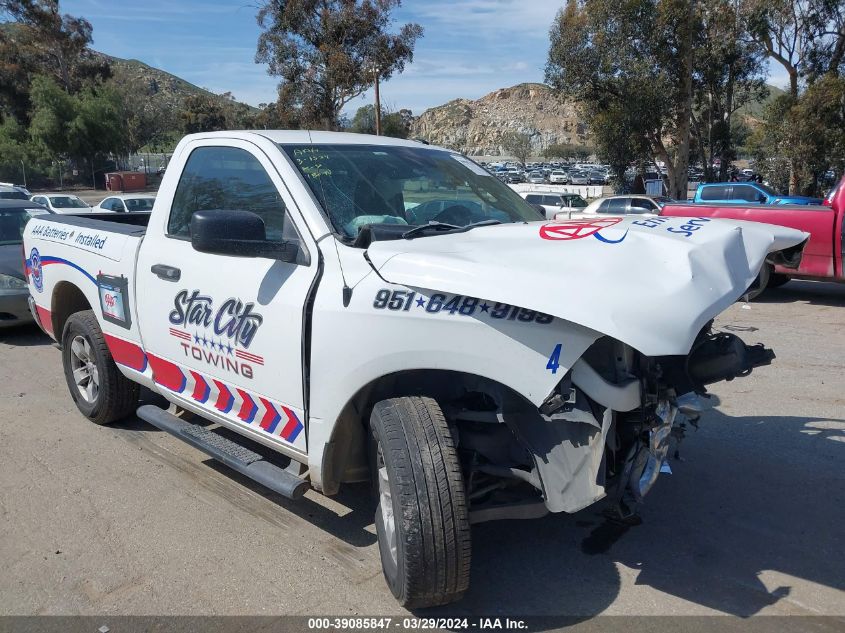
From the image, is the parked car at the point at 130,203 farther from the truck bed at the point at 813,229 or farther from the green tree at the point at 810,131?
the green tree at the point at 810,131

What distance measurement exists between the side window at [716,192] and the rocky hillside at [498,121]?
11673 cm

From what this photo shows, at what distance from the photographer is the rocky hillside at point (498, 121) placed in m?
144

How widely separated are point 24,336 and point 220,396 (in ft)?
20.6

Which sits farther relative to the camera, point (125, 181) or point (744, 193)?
point (125, 181)

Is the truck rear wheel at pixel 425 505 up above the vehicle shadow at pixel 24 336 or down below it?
above

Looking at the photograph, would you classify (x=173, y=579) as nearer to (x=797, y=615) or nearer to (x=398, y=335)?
(x=398, y=335)

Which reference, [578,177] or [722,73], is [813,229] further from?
[578,177]

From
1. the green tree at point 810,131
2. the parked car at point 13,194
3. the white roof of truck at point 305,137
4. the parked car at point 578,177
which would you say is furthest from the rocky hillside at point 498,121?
the white roof of truck at point 305,137

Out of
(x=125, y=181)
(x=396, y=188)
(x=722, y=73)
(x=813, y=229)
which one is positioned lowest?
(x=813, y=229)

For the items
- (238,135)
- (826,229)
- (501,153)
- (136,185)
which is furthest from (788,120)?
(501,153)

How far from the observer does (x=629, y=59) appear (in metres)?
25.7

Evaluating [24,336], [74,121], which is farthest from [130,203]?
[74,121]

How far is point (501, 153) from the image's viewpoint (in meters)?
135

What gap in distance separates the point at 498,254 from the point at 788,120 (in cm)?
2858
